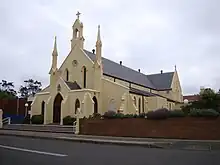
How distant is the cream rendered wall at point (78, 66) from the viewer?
4268 centimetres

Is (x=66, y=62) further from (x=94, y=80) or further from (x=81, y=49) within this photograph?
(x=94, y=80)

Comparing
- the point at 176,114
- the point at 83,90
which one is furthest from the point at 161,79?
the point at 176,114

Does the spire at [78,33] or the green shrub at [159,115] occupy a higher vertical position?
the spire at [78,33]

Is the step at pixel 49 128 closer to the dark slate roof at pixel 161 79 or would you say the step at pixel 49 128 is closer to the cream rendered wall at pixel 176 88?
the dark slate roof at pixel 161 79

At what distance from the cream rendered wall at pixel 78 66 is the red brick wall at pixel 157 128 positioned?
14106 millimetres

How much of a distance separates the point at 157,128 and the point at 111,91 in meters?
17.2

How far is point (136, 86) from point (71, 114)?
1593 cm

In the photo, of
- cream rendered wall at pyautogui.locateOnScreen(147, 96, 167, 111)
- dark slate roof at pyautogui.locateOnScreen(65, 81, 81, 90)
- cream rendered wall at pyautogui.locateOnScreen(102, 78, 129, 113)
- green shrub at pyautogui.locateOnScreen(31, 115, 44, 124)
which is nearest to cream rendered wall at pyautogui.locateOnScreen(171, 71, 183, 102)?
cream rendered wall at pyautogui.locateOnScreen(147, 96, 167, 111)

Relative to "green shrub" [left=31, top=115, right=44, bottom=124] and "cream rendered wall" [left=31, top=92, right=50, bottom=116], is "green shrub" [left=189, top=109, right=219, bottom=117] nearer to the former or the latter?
"green shrub" [left=31, top=115, right=44, bottom=124]

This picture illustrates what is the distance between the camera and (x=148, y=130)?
25016mm

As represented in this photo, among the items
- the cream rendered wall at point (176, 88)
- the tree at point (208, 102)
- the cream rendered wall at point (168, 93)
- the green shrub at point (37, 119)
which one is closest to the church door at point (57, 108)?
the green shrub at point (37, 119)

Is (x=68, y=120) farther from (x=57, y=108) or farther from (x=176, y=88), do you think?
(x=176, y=88)

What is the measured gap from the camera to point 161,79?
6525cm

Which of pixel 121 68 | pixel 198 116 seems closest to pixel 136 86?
pixel 121 68
